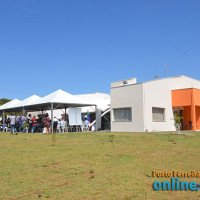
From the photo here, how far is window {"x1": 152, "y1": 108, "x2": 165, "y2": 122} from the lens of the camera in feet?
69.8

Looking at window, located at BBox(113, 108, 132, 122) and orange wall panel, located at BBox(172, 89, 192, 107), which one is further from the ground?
orange wall panel, located at BBox(172, 89, 192, 107)

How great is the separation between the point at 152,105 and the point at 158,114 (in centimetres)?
139

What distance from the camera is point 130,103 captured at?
824 inches

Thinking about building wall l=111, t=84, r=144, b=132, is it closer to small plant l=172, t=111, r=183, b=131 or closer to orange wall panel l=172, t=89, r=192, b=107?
small plant l=172, t=111, r=183, b=131

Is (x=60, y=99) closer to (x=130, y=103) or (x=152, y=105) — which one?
(x=130, y=103)

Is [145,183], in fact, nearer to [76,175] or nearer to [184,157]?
[76,175]

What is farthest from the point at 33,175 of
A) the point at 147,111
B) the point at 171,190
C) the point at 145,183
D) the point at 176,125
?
the point at 176,125

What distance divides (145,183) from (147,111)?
16461mm

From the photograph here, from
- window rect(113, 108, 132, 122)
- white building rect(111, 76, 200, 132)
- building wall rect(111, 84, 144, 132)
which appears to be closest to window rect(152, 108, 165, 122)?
white building rect(111, 76, 200, 132)

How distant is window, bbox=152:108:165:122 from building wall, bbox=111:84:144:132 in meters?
1.74

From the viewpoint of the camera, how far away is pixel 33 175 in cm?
467

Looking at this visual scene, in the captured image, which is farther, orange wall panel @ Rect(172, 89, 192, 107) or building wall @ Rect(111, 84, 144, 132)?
orange wall panel @ Rect(172, 89, 192, 107)

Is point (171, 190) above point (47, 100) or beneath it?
beneath

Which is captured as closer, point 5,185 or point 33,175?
point 5,185
